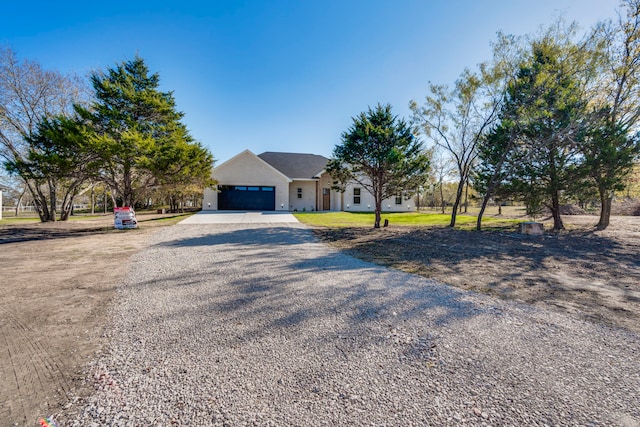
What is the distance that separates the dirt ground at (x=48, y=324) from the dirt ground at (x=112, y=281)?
10mm

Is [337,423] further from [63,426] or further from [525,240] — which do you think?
[525,240]

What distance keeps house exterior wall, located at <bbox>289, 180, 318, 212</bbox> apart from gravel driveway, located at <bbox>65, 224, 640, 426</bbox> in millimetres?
22167

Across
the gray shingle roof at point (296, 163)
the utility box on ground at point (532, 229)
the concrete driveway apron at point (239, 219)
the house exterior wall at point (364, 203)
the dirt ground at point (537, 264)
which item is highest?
the gray shingle roof at point (296, 163)

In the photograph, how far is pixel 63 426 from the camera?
1.76m

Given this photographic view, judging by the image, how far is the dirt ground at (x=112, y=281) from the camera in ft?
7.73

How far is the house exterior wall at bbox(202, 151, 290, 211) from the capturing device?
24.0 metres

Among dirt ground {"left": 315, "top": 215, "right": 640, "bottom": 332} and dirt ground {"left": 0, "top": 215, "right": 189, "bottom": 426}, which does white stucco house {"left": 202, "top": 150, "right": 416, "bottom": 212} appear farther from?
dirt ground {"left": 0, "top": 215, "right": 189, "bottom": 426}

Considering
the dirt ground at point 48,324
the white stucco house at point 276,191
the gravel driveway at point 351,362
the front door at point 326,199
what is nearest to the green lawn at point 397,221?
the white stucco house at point 276,191

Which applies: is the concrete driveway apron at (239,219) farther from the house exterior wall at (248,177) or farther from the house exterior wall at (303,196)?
the house exterior wall at (303,196)

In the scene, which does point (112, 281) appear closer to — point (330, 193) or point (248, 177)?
point (248, 177)

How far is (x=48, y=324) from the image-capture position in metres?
3.25

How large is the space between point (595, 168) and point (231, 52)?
674 inches

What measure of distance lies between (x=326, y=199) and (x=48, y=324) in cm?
2474

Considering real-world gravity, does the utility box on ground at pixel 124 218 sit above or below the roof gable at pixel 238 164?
below
